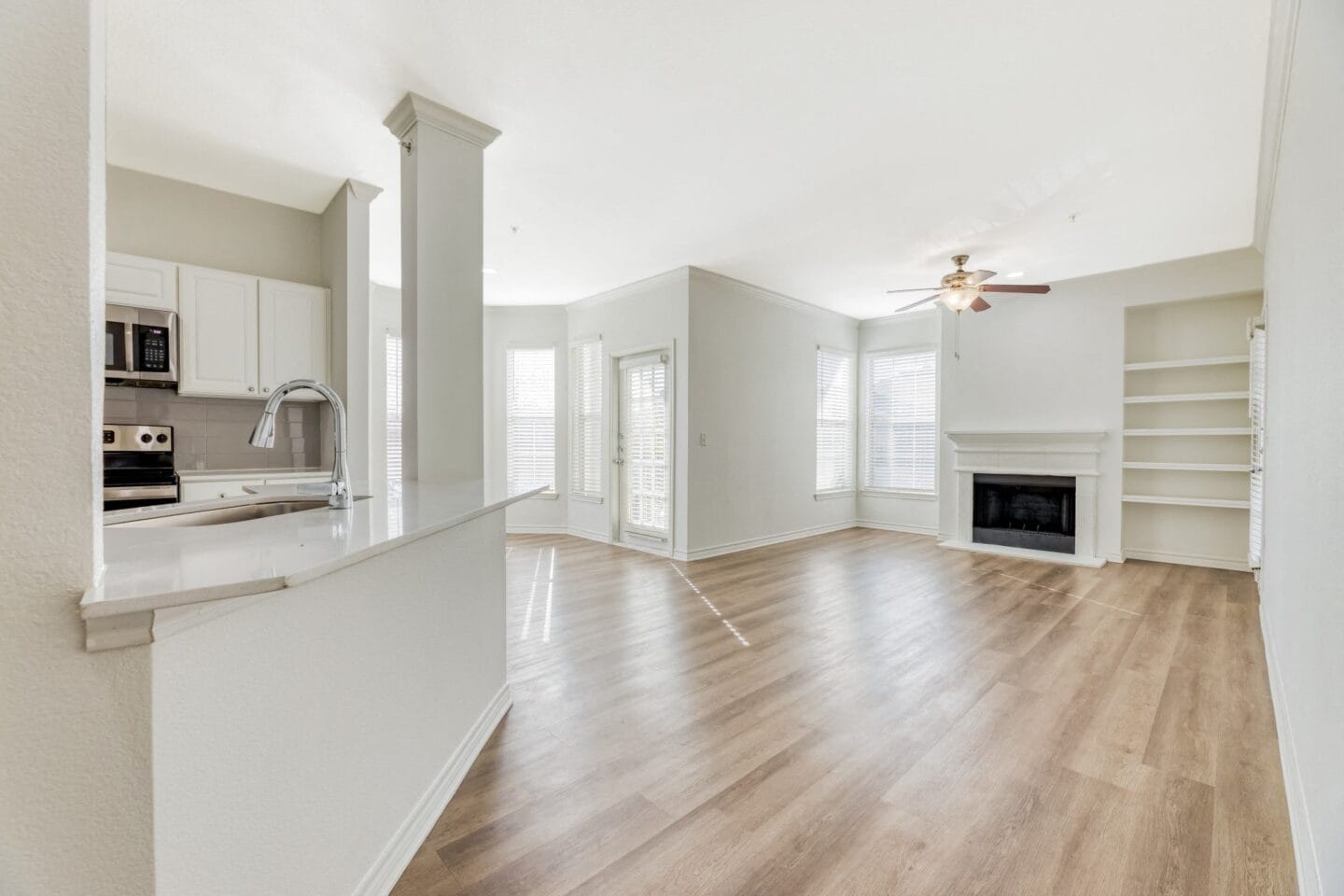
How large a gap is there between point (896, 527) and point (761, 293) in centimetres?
345

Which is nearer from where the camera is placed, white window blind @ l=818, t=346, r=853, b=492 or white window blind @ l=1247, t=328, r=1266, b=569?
white window blind @ l=1247, t=328, r=1266, b=569

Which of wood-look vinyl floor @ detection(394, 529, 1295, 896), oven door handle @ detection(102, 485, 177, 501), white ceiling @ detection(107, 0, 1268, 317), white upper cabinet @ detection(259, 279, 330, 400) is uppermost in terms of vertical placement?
white ceiling @ detection(107, 0, 1268, 317)

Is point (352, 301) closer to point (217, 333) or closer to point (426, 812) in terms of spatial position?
point (217, 333)

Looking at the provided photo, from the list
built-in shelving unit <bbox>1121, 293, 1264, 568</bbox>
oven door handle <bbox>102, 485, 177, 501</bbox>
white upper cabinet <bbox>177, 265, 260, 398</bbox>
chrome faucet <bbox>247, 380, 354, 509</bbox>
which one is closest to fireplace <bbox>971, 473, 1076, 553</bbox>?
built-in shelving unit <bbox>1121, 293, 1264, 568</bbox>

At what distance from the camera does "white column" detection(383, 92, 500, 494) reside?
8.47 feet

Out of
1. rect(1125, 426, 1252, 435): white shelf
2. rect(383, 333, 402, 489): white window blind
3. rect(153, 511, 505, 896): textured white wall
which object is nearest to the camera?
rect(153, 511, 505, 896): textured white wall

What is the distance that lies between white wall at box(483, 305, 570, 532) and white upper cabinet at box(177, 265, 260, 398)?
10.8 feet

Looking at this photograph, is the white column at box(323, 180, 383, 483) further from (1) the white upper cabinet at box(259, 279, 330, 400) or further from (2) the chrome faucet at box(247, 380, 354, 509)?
(2) the chrome faucet at box(247, 380, 354, 509)

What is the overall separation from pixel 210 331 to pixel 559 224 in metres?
2.32

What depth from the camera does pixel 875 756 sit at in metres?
2.08

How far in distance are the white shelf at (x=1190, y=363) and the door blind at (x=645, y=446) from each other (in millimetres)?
4437

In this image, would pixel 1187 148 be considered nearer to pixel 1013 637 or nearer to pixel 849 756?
pixel 1013 637

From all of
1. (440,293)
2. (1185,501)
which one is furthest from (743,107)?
(1185,501)

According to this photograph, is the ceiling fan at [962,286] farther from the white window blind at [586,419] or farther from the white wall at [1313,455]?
the white window blind at [586,419]
